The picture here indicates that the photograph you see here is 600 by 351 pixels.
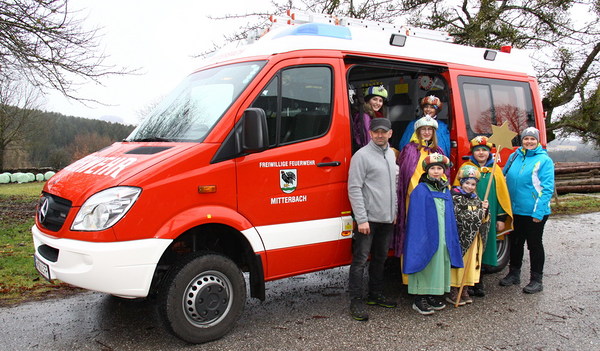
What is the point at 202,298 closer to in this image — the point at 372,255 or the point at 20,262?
the point at 372,255

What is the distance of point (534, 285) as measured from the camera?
211 inches

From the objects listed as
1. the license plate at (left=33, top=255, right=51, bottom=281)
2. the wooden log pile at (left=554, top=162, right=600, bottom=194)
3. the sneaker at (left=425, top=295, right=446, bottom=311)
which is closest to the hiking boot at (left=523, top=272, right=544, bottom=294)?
the sneaker at (left=425, top=295, right=446, bottom=311)

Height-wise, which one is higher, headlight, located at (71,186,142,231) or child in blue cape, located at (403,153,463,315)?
headlight, located at (71,186,142,231)

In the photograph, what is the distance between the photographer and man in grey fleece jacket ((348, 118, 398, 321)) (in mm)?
4340

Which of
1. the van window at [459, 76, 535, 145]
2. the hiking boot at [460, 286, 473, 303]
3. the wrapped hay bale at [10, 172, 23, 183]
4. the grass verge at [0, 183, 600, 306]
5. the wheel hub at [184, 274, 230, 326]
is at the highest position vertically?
the van window at [459, 76, 535, 145]

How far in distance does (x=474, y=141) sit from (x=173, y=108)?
130 inches

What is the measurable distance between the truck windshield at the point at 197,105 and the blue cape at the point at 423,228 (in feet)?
6.64

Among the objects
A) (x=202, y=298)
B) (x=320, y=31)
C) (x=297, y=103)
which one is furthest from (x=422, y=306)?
(x=320, y=31)

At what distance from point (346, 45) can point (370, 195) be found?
59.4 inches

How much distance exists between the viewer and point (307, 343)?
12.9 feet

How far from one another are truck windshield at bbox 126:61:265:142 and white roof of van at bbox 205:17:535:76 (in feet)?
0.85

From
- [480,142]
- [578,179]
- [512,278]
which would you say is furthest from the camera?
[578,179]

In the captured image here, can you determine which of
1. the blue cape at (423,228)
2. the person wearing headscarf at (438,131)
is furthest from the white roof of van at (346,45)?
the blue cape at (423,228)

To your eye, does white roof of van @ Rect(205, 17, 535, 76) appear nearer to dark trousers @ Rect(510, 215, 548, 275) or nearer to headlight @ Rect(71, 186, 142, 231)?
headlight @ Rect(71, 186, 142, 231)
